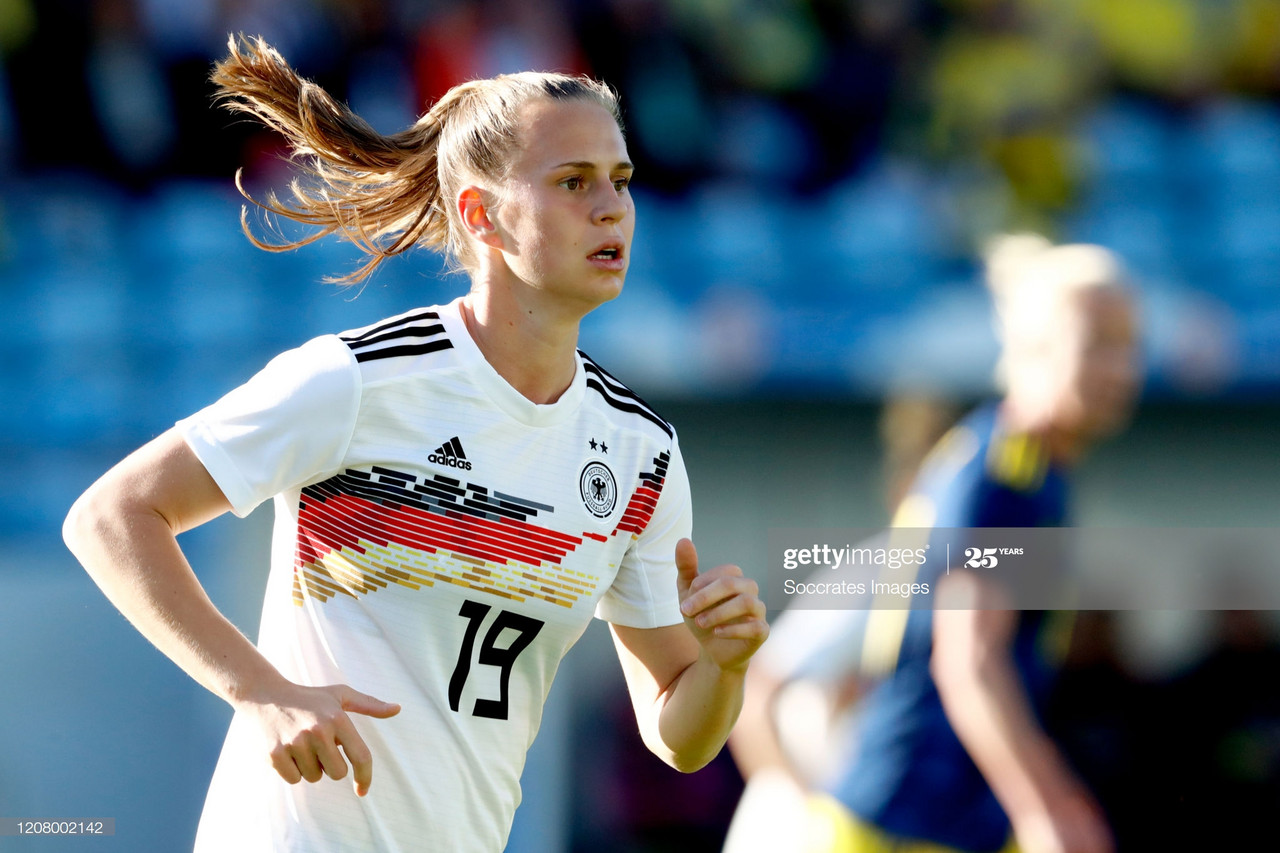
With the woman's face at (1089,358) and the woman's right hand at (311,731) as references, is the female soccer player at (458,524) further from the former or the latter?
the woman's face at (1089,358)

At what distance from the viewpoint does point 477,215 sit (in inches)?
92.0

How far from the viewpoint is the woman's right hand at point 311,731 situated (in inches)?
69.4

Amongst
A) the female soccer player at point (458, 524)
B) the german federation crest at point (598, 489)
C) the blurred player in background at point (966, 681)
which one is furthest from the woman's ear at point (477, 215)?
the blurred player in background at point (966, 681)

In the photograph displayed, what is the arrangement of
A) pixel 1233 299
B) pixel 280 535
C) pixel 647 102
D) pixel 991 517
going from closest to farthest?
1. pixel 280 535
2. pixel 991 517
3. pixel 1233 299
4. pixel 647 102

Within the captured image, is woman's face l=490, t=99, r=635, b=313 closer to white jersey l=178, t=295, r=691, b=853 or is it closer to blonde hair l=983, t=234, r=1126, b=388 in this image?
white jersey l=178, t=295, r=691, b=853

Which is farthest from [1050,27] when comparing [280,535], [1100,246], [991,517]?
[280,535]

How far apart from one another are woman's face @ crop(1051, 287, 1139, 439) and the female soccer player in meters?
1.42

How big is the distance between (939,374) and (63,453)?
10.8ft

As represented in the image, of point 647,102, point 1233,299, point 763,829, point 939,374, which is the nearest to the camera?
point 763,829

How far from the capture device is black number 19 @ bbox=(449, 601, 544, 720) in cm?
215

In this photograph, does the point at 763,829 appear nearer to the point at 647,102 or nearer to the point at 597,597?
the point at 597,597

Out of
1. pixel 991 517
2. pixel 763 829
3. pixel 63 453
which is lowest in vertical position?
pixel 763 829

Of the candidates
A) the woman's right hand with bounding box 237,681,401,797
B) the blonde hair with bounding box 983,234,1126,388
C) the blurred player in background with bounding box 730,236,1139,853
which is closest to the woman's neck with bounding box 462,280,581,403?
the woman's right hand with bounding box 237,681,401,797

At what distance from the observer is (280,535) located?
2.20 metres
